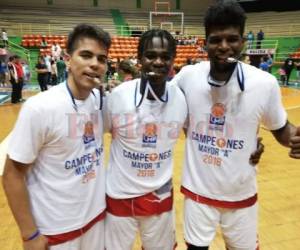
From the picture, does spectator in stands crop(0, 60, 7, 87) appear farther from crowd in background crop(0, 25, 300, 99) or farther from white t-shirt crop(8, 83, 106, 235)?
white t-shirt crop(8, 83, 106, 235)

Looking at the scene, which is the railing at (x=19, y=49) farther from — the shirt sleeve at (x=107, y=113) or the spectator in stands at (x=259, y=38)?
the shirt sleeve at (x=107, y=113)

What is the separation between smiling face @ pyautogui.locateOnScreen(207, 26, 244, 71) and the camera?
64.6 inches

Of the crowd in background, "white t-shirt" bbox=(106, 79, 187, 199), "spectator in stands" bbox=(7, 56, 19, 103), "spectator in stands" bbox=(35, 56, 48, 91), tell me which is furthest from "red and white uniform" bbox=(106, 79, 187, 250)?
"spectator in stands" bbox=(35, 56, 48, 91)

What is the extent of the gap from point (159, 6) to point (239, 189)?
23.3 metres

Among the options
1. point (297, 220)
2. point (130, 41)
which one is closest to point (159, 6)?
point (130, 41)

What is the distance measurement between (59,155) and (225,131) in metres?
0.83

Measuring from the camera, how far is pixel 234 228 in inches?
71.6

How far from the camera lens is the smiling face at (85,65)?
60.9 inches

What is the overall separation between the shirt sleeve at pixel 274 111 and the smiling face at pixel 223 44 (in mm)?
263

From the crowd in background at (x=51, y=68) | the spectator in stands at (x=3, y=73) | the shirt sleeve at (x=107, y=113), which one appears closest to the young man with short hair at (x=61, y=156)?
the shirt sleeve at (x=107, y=113)

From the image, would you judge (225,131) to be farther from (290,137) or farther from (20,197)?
(20,197)

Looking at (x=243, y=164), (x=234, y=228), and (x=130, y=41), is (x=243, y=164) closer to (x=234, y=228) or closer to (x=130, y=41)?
(x=234, y=228)

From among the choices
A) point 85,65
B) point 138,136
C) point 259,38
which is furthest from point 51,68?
point 85,65

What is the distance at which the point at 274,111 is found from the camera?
174 cm
